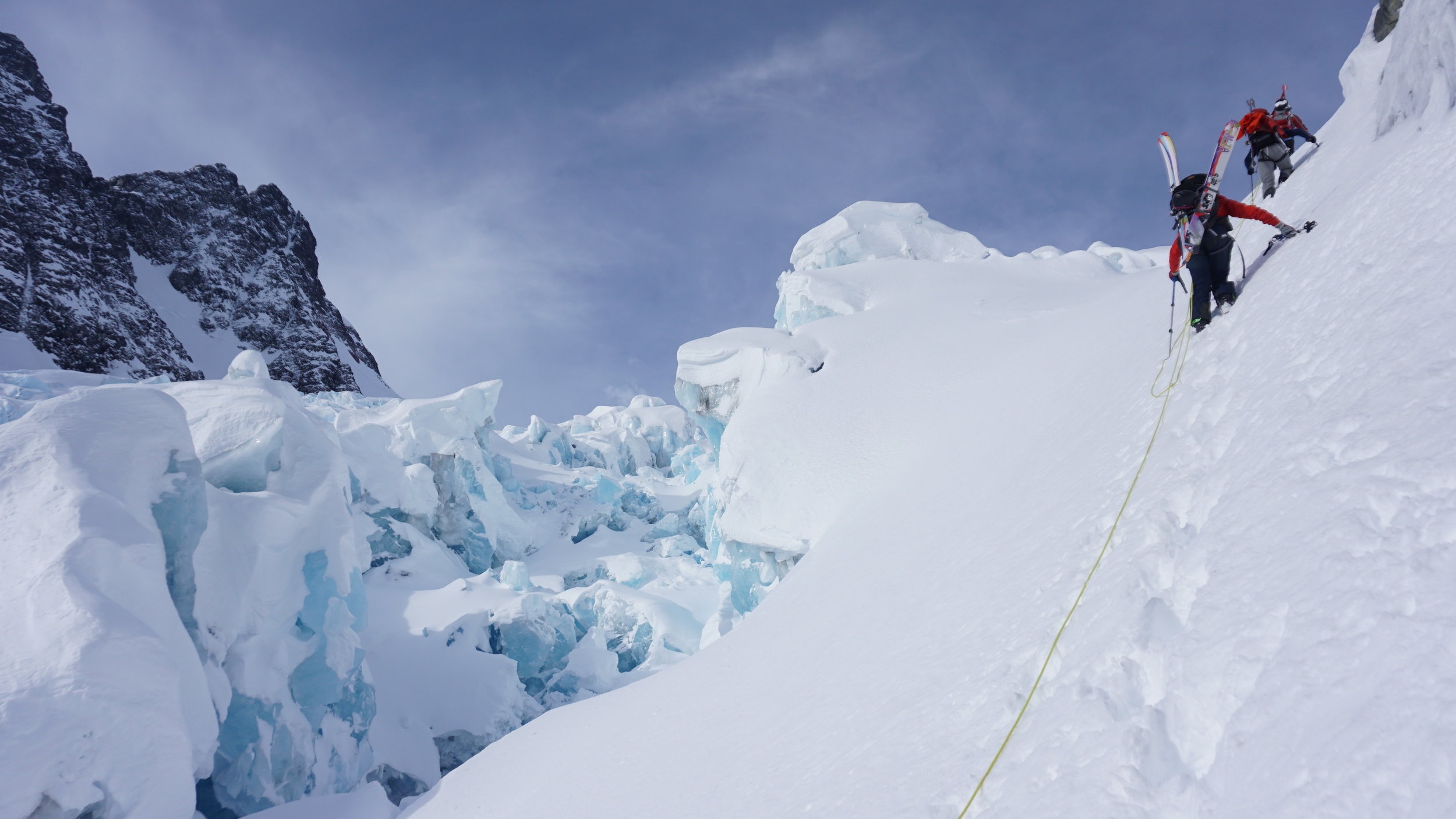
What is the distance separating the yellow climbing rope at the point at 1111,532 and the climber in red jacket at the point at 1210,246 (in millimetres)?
254

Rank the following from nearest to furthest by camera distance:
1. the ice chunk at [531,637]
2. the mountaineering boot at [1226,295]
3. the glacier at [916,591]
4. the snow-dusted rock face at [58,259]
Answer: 1. the glacier at [916,591]
2. the mountaineering boot at [1226,295]
3. the ice chunk at [531,637]
4. the snow-dusted rock face at [58,259]

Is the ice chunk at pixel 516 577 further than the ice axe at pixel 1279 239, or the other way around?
the ice chunk at pixel 516 577

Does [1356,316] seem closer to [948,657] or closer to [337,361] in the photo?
[948,657]

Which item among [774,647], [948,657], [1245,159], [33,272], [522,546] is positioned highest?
[33,272]

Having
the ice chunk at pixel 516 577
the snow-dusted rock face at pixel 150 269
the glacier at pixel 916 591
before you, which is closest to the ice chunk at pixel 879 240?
the glacier at pixel 916 591

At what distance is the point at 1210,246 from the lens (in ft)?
14.6

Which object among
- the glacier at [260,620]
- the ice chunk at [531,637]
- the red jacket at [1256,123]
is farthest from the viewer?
the ice chunk at [531,637]

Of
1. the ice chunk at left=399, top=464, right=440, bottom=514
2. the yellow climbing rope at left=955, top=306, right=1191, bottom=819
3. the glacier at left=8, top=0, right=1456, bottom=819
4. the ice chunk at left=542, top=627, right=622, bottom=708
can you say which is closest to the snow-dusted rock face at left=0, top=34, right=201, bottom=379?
the ice chunk at left=399, top=464, right=440, bottom=514

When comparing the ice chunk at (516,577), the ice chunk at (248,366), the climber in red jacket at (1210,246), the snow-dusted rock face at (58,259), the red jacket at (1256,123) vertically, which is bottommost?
the climber in red jacket at (1210,246)

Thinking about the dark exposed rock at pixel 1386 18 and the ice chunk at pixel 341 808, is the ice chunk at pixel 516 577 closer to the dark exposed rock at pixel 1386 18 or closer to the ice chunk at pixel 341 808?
the ice chunk at pixel 341 808

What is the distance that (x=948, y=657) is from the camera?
10.6ft

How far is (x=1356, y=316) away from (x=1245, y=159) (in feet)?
20.0

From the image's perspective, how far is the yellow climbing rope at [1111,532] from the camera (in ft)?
7.11

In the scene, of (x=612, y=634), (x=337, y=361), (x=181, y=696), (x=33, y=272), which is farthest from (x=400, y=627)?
(x=337, y=361)
